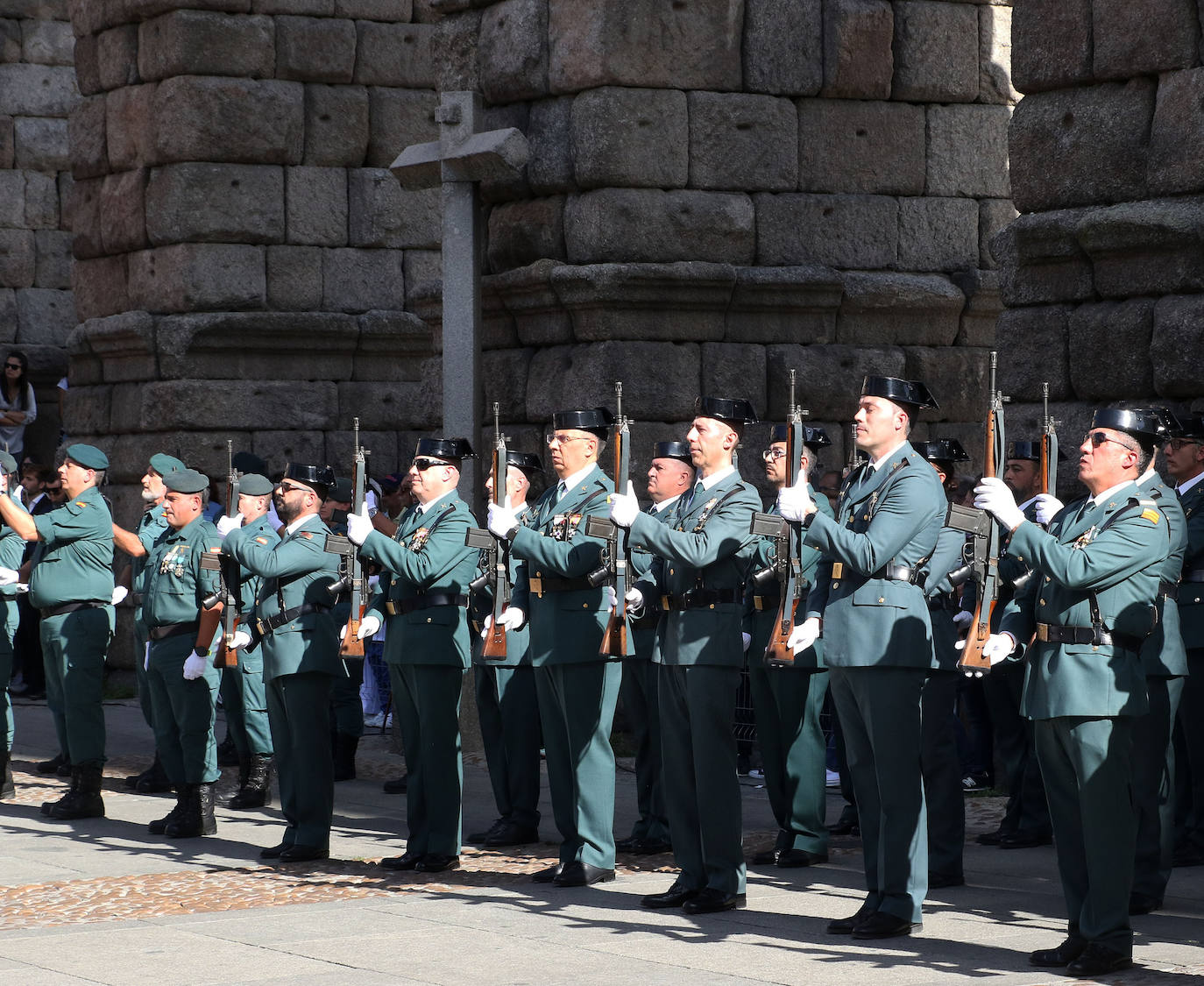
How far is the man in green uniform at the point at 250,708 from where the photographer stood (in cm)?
1016

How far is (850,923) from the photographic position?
22.5 feet

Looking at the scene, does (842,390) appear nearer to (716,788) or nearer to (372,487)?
(372,487)

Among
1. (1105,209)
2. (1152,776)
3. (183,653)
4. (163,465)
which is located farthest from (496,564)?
(163,465)

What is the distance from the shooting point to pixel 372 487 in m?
13.3

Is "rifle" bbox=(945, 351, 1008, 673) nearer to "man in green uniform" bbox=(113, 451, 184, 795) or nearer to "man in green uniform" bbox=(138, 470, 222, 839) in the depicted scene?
"man in green uniform" bbox=(138, 470, 222, 839)

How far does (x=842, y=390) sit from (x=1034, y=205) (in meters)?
2.59

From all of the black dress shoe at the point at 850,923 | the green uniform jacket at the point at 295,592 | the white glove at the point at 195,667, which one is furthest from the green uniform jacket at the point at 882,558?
the white glove at the point at 195,667

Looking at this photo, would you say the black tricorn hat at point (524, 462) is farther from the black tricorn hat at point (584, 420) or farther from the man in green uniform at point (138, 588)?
the man in green uniform at point (138, 588)

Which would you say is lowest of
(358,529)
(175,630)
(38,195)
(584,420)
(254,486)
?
(175,630)

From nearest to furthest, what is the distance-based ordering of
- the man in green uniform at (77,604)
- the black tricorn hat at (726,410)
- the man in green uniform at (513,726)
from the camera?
1. the black tricorn hat at (726,410)
2. the man in green uniform at (513,726)
3. the man in green uniform at (77,604)

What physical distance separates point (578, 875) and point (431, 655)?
3.43ft

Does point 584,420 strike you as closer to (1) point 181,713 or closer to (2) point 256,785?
(1) point 181,713

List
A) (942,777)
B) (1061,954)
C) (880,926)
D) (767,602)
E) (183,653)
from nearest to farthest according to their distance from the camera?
1. (1061,954)
2. (880,926)
3. (942,777)
4. (767,602)
5. (183,653)

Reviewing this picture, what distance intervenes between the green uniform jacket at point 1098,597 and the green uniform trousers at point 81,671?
5.16 metres
